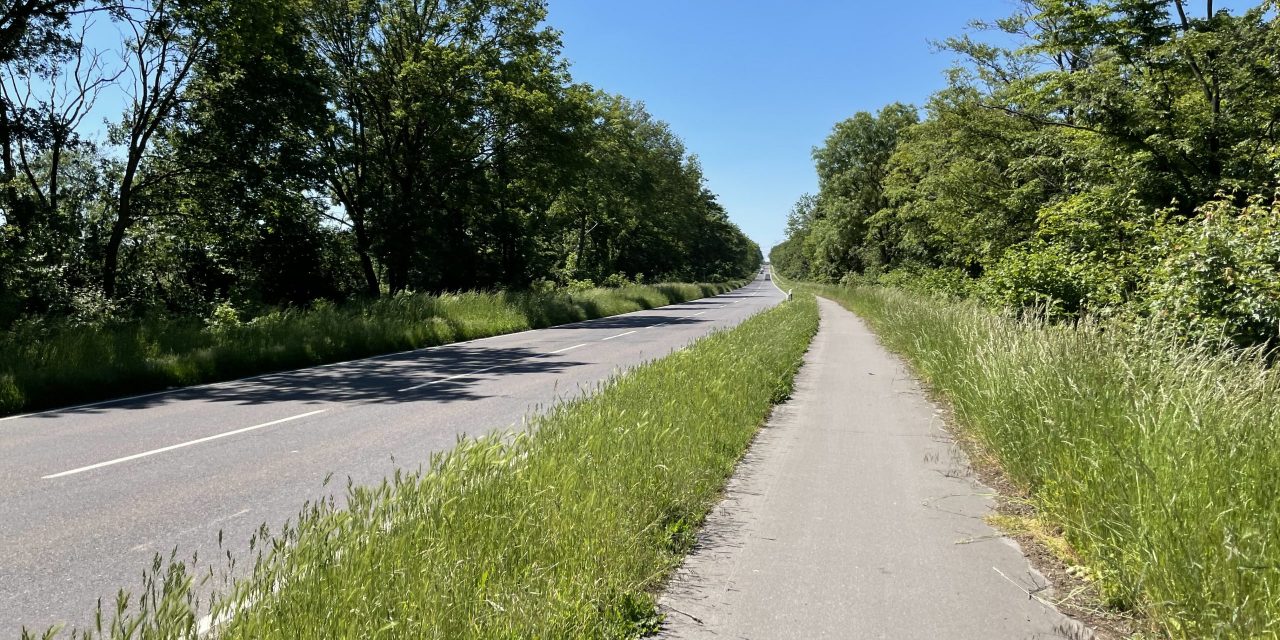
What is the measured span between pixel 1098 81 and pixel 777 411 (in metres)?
11.8

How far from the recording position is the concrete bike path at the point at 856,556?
3.22 meters

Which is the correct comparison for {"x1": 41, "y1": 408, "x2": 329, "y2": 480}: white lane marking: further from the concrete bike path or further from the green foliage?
the green foliage

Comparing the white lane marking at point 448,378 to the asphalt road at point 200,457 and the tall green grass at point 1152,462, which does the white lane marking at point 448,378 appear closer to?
the asphalt road at point 200,457

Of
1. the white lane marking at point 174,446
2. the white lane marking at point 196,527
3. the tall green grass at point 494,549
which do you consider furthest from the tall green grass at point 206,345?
the tall green grass at point 494,549

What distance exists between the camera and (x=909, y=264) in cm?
4206

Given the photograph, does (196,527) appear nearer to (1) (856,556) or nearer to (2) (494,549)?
(2) (494,549)

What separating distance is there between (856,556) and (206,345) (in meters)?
12.6

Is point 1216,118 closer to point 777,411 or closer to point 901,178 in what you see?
point 777,411

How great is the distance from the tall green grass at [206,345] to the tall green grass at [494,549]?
8.03 metres

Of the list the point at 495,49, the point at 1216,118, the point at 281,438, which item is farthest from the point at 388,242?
the point at 1216,118

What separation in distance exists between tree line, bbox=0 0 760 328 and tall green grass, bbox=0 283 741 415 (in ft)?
9.85

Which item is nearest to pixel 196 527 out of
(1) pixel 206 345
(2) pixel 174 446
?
(2) pixel 174 446

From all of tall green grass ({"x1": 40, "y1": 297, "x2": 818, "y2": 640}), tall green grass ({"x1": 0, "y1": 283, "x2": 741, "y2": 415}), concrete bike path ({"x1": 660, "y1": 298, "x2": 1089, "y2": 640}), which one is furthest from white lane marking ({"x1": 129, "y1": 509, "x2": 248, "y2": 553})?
tall green grass ({"x1": 0, "y1": 283, "x2": 741, "y2": 415})

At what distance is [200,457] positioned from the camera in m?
6.23
